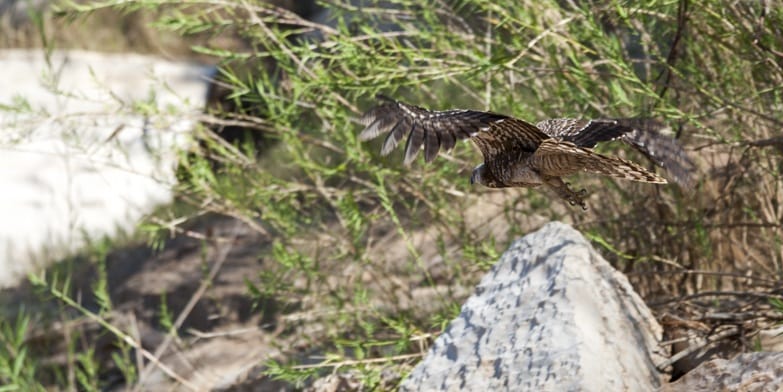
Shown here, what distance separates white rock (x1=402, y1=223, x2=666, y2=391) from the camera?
2.76 meters

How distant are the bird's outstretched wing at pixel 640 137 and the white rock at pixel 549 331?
477 mm

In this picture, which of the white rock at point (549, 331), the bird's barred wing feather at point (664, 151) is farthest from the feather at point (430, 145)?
the white rock at point (549, 331)

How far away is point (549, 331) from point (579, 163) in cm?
63

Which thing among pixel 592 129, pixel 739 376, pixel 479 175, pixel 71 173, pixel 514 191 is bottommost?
pixel 71 173

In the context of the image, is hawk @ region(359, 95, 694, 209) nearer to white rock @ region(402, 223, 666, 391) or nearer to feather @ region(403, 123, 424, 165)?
feather @ region(403, 123, 424, 165)

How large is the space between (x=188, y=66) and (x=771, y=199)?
22.2 ft

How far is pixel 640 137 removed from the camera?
2611mm

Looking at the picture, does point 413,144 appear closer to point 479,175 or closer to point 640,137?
point 479,175

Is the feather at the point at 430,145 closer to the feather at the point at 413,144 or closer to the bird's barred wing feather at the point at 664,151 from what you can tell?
the feather at the point at 413,144

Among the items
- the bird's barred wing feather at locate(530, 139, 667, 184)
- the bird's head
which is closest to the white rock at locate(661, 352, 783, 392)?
the bird's barred wing feather at locate(530, 139, 667, 184)

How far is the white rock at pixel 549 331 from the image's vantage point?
2.76m

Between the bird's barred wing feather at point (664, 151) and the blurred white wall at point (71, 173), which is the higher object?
the bird's barred wing feather at point (664, 151)

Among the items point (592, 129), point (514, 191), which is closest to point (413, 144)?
point (592, 129)

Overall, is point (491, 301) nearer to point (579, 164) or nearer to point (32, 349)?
point (579, 164)
